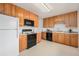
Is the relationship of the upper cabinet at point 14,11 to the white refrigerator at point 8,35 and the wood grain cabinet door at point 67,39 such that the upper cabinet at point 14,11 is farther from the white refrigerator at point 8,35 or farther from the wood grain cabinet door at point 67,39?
the wood grain cabinet door at point 67,39

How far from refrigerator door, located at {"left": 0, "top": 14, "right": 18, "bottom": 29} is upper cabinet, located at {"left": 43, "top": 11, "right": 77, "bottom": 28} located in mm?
3904

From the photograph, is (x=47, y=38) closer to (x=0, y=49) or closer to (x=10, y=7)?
(x=10, y=7)

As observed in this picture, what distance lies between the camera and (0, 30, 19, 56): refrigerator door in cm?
262

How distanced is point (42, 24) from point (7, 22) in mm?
6215

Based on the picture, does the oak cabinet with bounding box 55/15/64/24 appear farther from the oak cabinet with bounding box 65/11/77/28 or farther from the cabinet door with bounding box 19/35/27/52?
the cabinet door with bounding box 19/35/27/52

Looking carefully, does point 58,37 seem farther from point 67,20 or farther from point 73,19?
point 73,19

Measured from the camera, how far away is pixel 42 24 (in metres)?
8.91

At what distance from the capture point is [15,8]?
13.1 ft

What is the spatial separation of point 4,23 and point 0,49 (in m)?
0.78

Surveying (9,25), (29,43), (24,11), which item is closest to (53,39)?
(29,43)

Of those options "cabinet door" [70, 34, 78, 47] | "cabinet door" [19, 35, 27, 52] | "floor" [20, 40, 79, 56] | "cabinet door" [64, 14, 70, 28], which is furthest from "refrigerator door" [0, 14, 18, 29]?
"cabinet door" [64, 14, 70, 28]

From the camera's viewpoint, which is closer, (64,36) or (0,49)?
(0,49)

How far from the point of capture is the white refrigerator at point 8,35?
2.62 meters

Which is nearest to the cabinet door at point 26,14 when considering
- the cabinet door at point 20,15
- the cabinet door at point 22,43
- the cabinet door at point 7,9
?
the cabinet door at point 20,15
